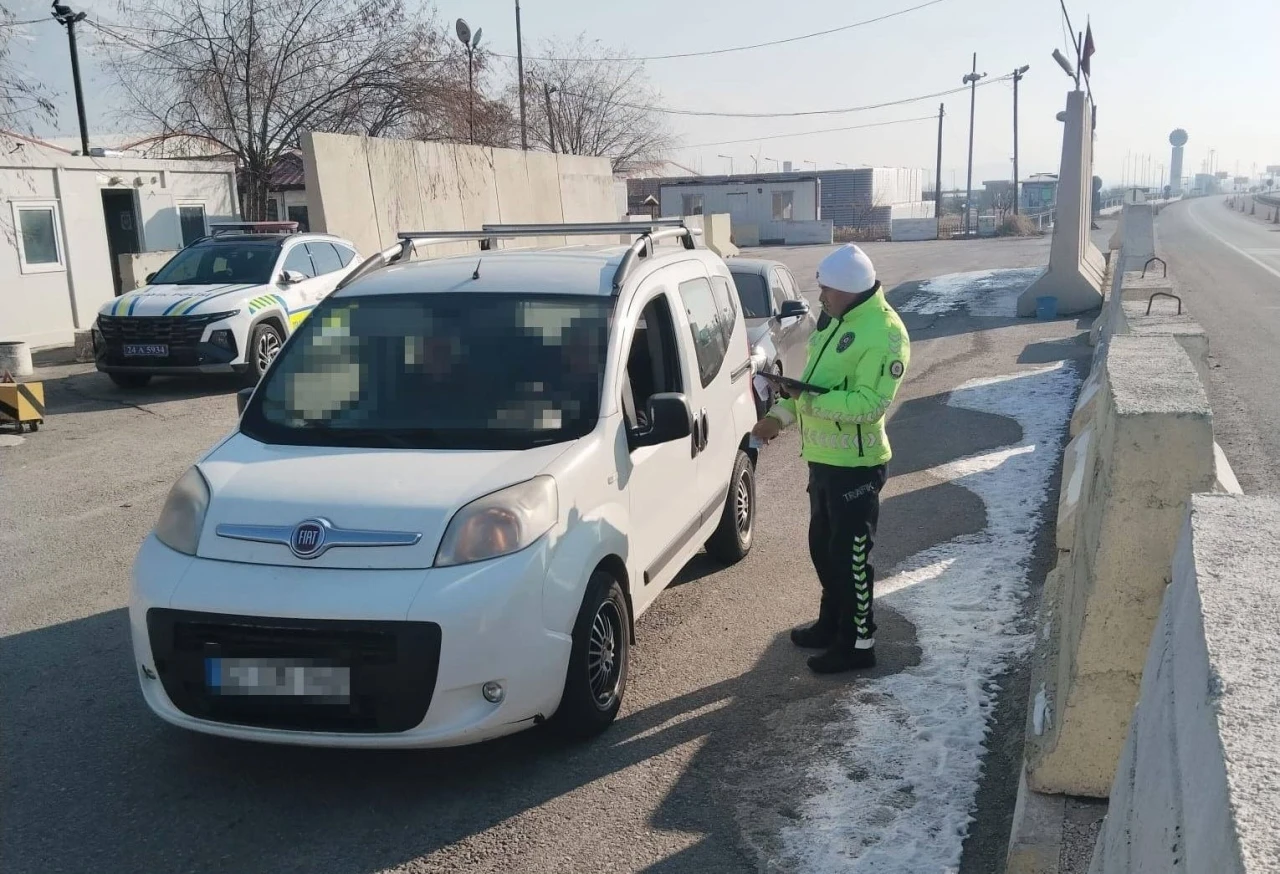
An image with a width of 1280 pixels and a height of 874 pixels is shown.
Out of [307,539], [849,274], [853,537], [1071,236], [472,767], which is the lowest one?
[472,767]

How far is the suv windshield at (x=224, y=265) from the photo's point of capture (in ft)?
44.6

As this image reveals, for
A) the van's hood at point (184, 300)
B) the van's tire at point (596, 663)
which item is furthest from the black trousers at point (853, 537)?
the van's hood at point (184, 300)

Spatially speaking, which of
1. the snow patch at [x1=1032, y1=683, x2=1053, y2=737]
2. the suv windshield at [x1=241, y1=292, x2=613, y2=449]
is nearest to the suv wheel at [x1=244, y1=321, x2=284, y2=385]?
the suv windshield at [x1=241, y1=292, x2=613, y2=449]

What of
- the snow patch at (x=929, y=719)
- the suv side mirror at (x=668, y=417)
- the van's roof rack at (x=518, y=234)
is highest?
the van's roof rack at (x=518, y=234)

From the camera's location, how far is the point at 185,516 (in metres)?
4.10

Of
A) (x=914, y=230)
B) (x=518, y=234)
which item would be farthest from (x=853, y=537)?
(x=914, y=230)

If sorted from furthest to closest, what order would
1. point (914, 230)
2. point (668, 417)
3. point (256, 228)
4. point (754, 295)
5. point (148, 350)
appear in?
point (914, 230) → point (256, 228) → point (148, 350) → point (754, 295) → point (668, 417)

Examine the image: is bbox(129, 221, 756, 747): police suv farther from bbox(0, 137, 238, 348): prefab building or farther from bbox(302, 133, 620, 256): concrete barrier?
bbox(0, 137, 238, 348): prefab building

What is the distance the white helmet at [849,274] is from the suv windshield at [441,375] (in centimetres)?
101

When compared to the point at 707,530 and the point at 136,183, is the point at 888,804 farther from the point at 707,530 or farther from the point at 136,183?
the point at 136,183

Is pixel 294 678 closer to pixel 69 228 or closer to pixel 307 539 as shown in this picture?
pixel 307 539

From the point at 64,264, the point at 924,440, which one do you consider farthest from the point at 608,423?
the point at 64,264

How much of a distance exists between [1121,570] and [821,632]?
7.15 feet

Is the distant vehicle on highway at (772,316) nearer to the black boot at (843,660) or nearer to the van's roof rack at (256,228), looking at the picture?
the black boot at (843,660)
